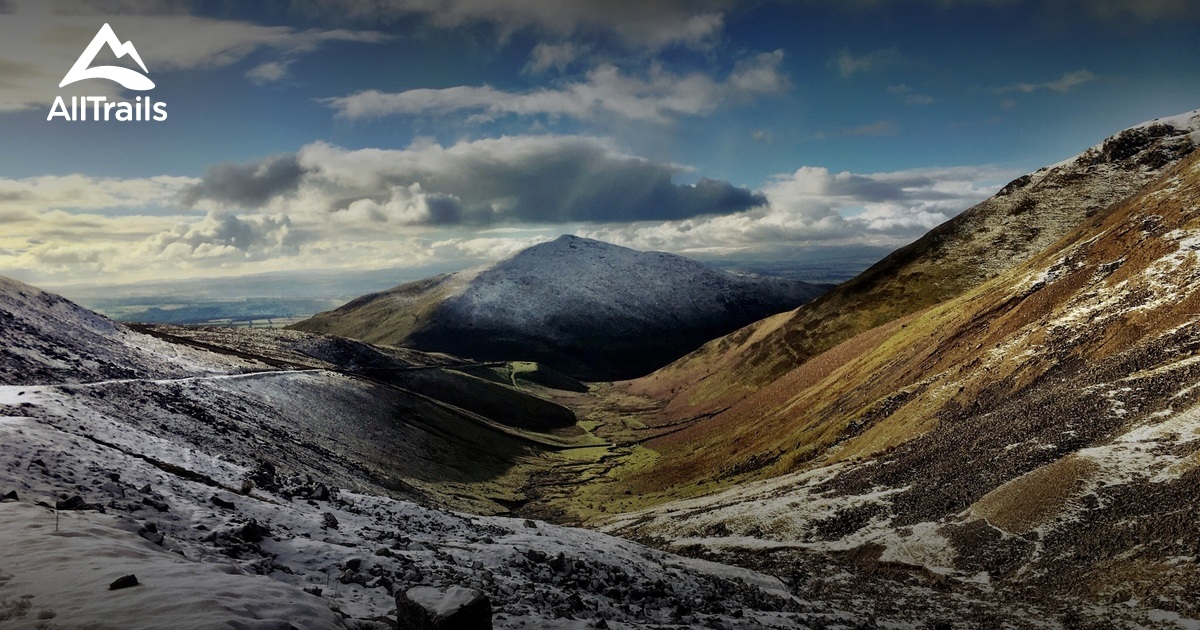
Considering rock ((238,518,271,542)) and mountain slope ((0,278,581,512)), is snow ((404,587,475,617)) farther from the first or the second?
mountain slope ((0,278,581,512))

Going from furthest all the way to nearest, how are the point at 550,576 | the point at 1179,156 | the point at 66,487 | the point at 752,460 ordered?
the point at 1179,156 → the point at 752,460 → the point at 550,576 → the point at 66,487

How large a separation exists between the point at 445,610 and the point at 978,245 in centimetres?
16101

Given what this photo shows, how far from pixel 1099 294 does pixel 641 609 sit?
2597 inches

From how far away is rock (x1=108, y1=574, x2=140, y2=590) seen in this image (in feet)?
53.5

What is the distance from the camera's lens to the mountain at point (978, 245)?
5408 inches

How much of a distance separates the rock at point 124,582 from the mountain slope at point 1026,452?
39907mm

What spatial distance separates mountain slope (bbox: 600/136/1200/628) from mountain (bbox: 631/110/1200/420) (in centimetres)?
4622

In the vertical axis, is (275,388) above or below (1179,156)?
below

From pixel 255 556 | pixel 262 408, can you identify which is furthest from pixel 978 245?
pixel 255 556

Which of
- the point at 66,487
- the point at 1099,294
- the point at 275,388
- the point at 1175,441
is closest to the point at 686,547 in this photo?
the point at 1175,441

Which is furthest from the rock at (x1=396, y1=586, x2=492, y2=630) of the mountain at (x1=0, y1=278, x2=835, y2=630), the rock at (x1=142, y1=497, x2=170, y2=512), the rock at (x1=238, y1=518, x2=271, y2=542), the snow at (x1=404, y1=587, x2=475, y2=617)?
the rock at (x1=142, y1=497, x2=170, y2=512)

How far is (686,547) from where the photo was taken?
54.8 m

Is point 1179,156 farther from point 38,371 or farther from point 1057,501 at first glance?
point 38,371

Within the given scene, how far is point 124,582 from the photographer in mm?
16375
